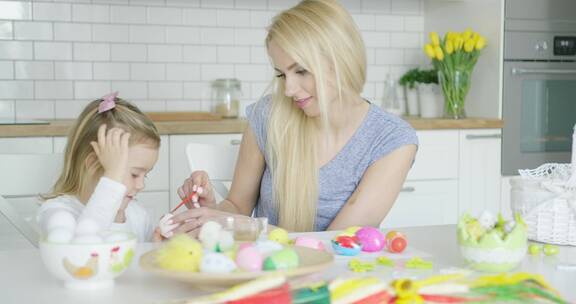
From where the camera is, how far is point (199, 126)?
3.56 m

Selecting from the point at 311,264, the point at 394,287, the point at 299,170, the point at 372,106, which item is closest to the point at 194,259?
the point at 311,264

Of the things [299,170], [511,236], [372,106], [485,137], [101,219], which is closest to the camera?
[511,236]

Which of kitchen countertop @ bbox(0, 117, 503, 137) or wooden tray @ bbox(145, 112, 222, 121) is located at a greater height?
wooden tray @ bbox(145, 112, 222, 121)

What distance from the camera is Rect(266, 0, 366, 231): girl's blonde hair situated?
219 centimetres

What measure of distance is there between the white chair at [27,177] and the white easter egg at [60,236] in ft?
3.54

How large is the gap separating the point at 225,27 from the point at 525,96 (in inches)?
62.0

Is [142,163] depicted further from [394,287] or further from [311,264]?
[394,287]

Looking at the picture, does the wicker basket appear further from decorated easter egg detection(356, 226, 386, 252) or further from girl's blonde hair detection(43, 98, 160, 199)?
girl's blonde hair detection(43, 98, 160, 199)

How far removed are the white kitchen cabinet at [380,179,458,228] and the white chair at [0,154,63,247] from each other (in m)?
1.90

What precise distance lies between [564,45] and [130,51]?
2.21 m

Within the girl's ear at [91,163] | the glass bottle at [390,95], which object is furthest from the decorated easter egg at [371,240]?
the glass bottle at [390,95]

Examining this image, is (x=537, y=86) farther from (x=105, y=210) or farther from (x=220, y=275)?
(x=220, y=275)

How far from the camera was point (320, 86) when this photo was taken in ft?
7.25

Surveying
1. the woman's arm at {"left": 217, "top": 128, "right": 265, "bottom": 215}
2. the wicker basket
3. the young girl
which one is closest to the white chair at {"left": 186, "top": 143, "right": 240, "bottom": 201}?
the woman's arm at {"left": 217, "top": 128, "right": 265, "bottom": 215}
